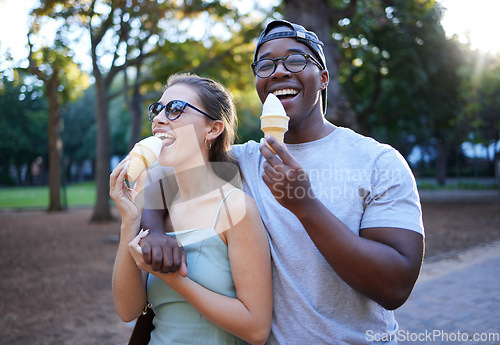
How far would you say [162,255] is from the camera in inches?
72.8

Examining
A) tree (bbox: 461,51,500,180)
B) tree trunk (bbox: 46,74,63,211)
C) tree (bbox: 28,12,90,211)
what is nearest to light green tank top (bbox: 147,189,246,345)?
tree (bbox: 28,12,90,211)

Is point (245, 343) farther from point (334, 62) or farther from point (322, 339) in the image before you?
point (334, 62)

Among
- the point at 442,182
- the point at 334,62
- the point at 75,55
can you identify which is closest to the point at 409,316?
the point at 334,62

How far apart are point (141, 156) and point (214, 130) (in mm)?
483

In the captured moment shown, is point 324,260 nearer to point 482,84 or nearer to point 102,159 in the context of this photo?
point 102,159

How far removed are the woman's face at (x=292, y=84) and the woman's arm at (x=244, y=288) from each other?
24.1 inches

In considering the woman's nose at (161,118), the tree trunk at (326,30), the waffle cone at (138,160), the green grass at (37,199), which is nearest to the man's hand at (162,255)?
the waffle cone at (138,160)

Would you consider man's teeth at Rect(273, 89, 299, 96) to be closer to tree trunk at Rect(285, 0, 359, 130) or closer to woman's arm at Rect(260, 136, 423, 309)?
woman's arm at Rect(260, 136, 423, 309)

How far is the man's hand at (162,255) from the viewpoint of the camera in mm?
1835

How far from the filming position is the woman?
1.98m

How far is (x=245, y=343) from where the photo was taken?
2.21 meters

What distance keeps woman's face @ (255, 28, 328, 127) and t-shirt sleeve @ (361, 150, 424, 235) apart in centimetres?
51

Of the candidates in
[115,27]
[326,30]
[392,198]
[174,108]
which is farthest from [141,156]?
[115,27]

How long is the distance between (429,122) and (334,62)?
1375cm
